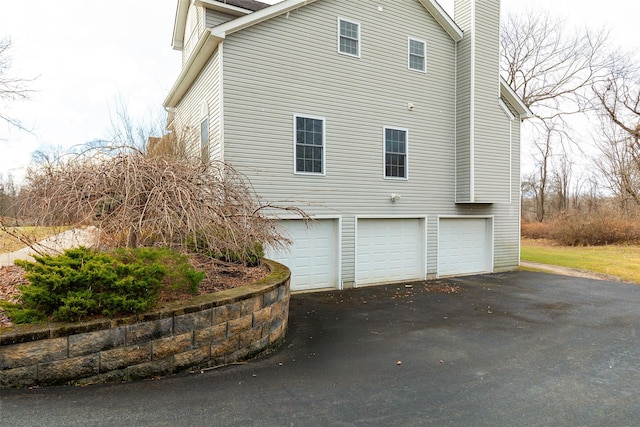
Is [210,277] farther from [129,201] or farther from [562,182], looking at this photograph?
[562,182]

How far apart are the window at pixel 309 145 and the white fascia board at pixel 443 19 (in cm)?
492

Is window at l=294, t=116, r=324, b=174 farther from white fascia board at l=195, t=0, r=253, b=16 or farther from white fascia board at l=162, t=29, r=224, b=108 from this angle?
white fascia board at l=195, t=0, r=253, b=16

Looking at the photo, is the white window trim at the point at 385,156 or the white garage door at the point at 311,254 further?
the white window trim at the point at 385,156

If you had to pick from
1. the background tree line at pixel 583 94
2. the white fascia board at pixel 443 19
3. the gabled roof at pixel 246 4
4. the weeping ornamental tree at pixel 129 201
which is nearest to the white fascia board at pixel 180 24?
the gabled roof at pixel 246 4

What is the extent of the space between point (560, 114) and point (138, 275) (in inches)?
1045

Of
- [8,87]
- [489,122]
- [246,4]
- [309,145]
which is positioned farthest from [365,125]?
[8,87]

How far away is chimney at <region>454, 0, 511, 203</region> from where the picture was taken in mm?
10734

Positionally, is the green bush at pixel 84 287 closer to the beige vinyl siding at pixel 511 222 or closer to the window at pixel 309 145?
the window at pixel 309 145

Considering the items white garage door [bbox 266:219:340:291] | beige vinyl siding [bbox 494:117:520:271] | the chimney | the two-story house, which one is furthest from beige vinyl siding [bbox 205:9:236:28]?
beige vinyl siding [bbox 494:117:520:271]

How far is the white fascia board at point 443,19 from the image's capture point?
10555 mm

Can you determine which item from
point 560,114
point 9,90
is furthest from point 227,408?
point 560,114

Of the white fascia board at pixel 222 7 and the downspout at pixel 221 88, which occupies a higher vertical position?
the white fascia board at pixel 222 7

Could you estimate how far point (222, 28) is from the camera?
7.98 metres

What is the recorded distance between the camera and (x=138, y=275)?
12.1 feet
